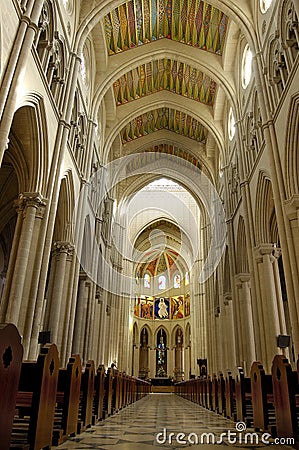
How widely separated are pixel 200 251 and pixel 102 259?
10.9 meters

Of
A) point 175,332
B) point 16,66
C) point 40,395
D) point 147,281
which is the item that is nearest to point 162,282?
point 147,281

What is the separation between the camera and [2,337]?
7.40 ft

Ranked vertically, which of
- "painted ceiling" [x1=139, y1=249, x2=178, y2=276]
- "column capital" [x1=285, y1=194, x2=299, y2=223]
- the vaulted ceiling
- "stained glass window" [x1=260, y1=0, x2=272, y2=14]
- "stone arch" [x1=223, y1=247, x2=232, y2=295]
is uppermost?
the vaulted ceiling

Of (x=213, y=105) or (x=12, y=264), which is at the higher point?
(x=213, y=105)

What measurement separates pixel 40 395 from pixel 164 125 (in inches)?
844

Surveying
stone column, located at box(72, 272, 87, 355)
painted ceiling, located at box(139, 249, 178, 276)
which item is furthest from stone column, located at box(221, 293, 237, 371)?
painted ceiling, located at box(139, 249, 178, 276)

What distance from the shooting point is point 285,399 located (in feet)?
12.5

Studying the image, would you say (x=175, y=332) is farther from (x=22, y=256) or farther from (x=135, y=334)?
(x=22, y=256)

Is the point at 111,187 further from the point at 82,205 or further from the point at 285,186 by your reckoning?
the point at 285,186

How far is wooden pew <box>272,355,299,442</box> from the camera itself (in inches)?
144

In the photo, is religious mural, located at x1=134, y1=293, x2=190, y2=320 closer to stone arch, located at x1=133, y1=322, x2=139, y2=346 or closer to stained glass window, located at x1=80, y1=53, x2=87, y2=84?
stone arch, located at x1=133, y1=322, x2=139, y2=346

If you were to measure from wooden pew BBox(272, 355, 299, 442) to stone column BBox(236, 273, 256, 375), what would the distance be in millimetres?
9452

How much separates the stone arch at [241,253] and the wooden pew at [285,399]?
11072 millimetres

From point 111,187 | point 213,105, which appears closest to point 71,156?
point 111,187
